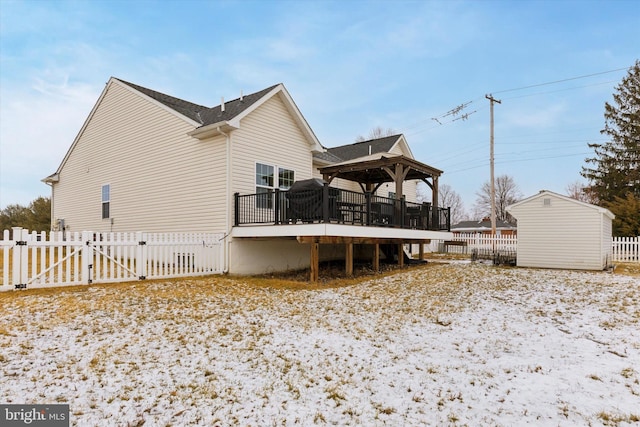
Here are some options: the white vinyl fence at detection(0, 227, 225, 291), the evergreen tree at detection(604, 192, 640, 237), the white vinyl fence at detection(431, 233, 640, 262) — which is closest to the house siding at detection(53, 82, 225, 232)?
the white vinyl fence at detection(0, 227, 225, 291)

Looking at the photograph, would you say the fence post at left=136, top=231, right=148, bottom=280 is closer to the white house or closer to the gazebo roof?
the white house

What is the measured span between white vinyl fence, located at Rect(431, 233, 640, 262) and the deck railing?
7.62 meters

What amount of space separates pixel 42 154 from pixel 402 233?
23.7 metres

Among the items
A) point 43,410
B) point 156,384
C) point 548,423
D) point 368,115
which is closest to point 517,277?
point 548,423

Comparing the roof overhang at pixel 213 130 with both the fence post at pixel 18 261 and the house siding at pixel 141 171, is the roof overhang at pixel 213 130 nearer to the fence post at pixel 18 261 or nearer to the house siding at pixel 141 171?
the house siding at pixel 141 171

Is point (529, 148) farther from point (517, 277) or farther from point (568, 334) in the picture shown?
point (568, 334)

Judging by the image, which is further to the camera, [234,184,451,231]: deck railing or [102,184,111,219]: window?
[102,184,111,219]: window

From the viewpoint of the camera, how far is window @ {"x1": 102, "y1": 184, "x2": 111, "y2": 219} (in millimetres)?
14609

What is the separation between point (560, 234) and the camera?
545 inches

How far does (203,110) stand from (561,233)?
1503 centimetres

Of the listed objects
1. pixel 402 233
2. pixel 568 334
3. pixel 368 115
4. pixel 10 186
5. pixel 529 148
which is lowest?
pixel 568 334

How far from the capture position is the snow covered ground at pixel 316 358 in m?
3.22

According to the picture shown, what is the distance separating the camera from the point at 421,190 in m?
51.5

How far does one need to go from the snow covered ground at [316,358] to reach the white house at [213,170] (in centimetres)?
359
